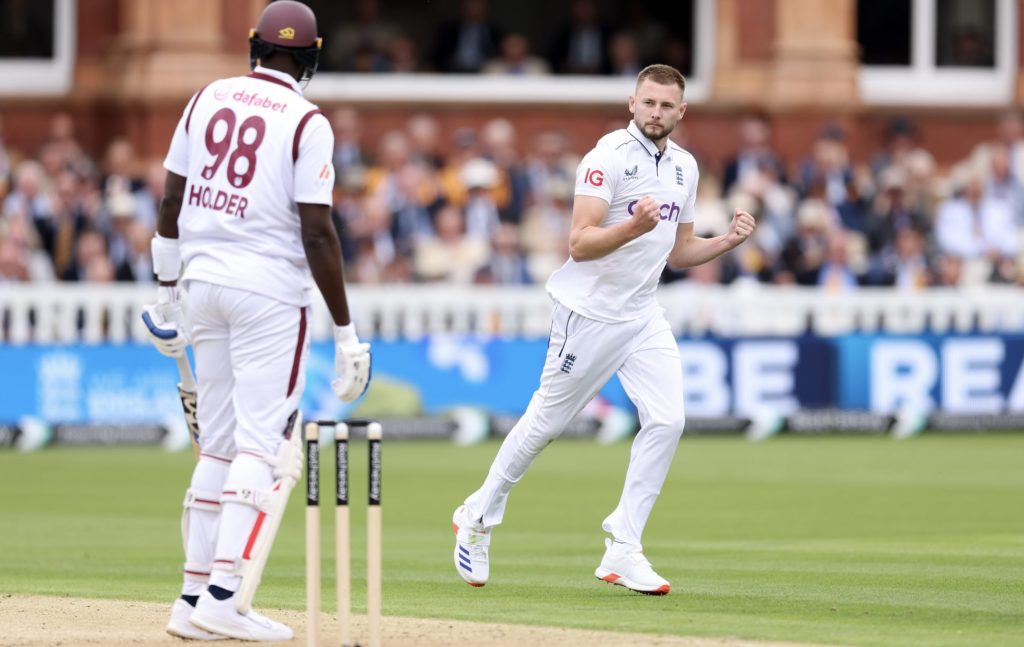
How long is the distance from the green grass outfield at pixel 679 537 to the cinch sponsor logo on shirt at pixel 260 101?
2235 millimetres

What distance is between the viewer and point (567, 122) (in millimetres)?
24047

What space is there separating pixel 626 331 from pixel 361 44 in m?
15.5

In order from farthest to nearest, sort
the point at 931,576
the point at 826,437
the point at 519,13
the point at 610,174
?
the point at 519,13 → the point at 826,437 → the point at 931,576 → the point at 610,174

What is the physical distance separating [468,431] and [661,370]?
9000mm

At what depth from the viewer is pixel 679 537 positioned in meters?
11.6

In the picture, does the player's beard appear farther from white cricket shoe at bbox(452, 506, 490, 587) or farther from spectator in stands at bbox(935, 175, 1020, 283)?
spectator in stands at bbox(935, 175, 1020, 283)

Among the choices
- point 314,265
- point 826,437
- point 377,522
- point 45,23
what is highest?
point 45,23

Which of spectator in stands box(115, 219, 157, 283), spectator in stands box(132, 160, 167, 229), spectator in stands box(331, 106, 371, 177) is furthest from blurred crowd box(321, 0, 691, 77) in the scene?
spectator in stands box(115, 219, 157, 283)

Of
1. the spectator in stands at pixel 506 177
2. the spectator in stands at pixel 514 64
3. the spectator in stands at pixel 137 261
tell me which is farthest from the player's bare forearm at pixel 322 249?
the spectator in stands at pixel 514 64

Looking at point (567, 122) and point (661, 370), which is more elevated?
point (567, 122)

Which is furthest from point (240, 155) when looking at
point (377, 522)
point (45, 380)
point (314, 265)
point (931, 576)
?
point (45, 380)

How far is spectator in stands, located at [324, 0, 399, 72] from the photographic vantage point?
78.6 feet

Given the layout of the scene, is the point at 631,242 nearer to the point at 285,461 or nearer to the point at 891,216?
the point at 285,461

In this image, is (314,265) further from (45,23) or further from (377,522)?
(45,23)
